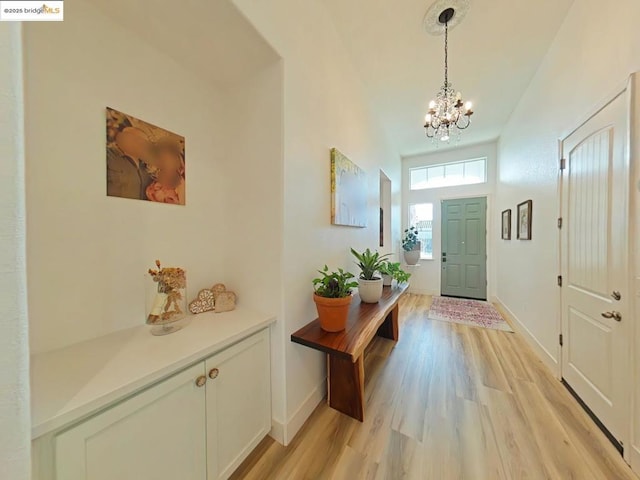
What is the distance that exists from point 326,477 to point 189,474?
0.71 metres

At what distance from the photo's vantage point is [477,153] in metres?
4.91

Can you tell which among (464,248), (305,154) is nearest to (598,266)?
(305,154)

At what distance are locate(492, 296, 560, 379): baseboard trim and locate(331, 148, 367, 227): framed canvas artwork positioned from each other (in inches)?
90.7

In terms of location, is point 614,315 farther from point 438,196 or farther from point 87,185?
point 438,196

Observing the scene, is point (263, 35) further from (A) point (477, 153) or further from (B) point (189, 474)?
(A) point (477, 153)

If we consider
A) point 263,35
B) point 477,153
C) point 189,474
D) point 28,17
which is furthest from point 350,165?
point 477,153

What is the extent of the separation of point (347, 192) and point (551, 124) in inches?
90.4

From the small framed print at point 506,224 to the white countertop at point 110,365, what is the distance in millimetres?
4408

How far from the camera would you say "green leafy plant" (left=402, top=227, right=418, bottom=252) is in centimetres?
532

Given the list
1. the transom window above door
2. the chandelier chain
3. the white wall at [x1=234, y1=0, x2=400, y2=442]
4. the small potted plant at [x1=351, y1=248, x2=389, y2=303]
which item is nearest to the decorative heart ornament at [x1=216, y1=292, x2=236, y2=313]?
the white wall at [x1=234, y1=0, x2=400, y2=442]

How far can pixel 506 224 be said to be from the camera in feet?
13.0

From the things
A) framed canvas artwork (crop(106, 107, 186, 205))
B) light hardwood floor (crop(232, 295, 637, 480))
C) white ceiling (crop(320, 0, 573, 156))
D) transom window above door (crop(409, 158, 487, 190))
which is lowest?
light hardwood floor (crop(232, 295, 637, 480))

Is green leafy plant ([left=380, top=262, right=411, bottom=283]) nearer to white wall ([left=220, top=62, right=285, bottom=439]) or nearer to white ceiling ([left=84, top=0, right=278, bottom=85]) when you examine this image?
white wall ([left=220, top=62, right=285, bottom=439])

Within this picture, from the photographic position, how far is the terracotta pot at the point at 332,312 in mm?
1549
